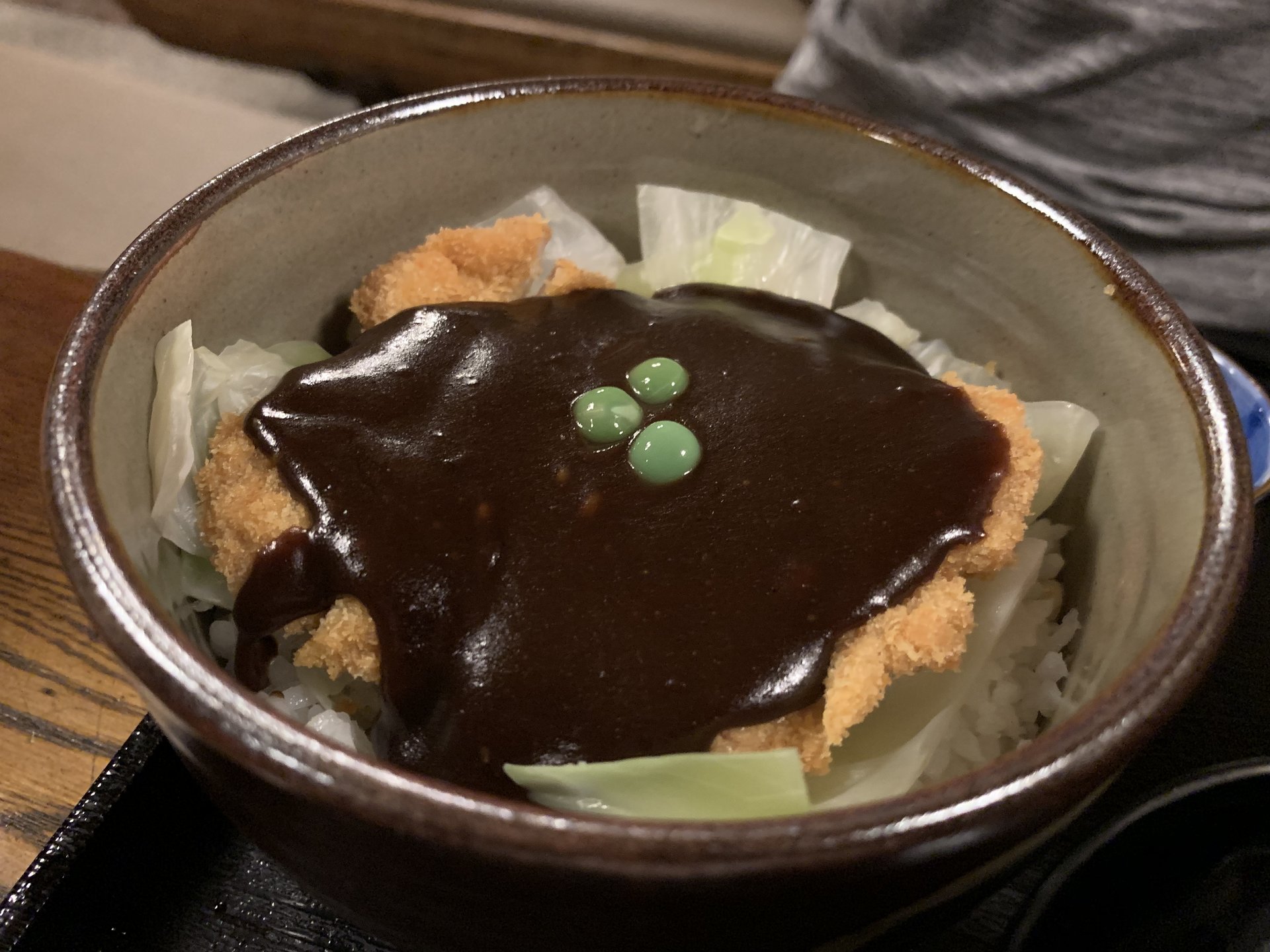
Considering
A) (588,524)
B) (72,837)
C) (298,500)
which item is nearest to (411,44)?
(298,500)

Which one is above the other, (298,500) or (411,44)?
(298,500)

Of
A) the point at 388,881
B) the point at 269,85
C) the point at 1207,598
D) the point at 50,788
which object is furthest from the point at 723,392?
the point at 269,85

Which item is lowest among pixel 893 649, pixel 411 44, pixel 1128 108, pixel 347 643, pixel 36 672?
pixel 36 672

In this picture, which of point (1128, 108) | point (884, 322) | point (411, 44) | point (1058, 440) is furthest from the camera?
point (411, 44)

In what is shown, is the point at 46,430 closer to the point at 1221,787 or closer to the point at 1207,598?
the point at 1207,598

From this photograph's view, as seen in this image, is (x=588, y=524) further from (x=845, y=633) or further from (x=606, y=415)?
(x=845, y=633)

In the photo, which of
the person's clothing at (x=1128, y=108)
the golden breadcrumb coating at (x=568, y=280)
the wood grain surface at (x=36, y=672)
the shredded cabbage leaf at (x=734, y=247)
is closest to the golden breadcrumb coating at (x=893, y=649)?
the shredded cabbage leaf at (x=734, y=247)
